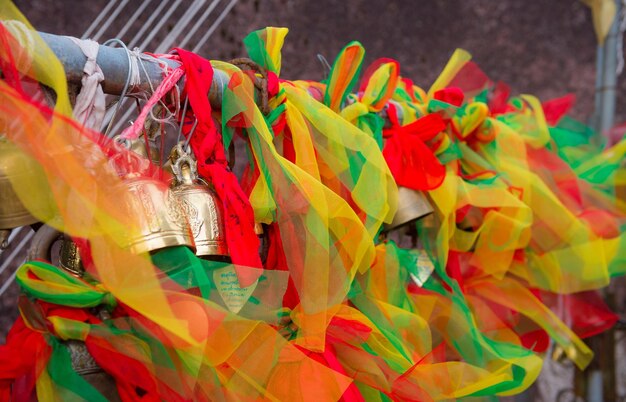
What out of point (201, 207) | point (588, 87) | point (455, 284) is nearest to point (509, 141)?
point (455, 284)

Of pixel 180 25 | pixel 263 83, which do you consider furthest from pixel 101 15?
pixel 263 83

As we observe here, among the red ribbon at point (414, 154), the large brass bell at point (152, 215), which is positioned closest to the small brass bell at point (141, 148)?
the large brass bell at point (152, 215)

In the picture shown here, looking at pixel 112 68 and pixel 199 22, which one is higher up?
pixel 112 68

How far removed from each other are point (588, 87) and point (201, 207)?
1.42 m

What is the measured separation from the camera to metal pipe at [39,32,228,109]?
671 millimetres

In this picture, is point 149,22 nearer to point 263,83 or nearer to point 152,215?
point 263,83

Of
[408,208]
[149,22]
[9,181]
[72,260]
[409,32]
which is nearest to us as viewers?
[9,181]

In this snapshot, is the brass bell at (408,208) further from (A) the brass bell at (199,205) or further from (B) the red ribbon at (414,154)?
(A) the brass bell at (199,205)

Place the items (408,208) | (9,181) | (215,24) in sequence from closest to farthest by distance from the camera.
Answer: (9,181) < (408,208) < (215,24)

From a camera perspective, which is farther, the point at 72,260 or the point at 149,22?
the point at 149,22

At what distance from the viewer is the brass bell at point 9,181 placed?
63 centimetres

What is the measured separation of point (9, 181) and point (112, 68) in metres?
0.14

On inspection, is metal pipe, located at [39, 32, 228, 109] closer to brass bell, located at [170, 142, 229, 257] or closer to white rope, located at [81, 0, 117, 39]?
brass bell, located at [170, 142, 229, 257]

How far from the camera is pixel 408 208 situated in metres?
0.99
